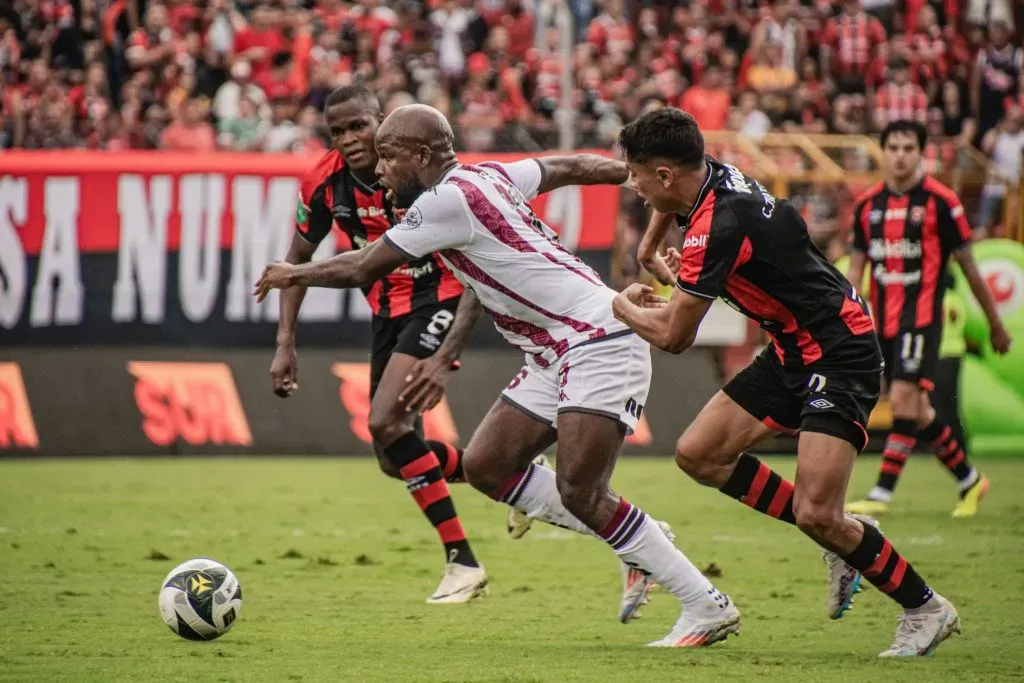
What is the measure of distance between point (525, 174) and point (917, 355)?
204 inches

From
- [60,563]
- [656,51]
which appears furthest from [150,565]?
[656,51]

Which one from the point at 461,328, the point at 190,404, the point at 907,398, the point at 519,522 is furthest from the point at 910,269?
the point at 190,404

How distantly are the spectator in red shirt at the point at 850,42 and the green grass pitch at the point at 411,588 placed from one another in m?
10.2

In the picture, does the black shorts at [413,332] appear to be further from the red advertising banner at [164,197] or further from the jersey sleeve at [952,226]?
the red advertising banner at [164,197]

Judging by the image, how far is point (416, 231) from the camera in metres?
6.39

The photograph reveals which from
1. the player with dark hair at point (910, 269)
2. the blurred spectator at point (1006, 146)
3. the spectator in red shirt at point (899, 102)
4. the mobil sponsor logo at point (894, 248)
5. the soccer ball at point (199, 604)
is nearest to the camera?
the soccer ball at point (199, 604)

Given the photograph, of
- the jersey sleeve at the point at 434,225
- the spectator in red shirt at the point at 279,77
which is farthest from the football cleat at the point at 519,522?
the spectator in red shirt at the point at 279,77

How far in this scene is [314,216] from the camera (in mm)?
8609

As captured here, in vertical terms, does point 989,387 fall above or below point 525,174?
below

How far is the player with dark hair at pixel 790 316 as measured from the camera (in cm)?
602

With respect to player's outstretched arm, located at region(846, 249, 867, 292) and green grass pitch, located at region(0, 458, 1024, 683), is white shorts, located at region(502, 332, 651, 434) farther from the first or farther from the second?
player's outstretched arm, located at region(846, 249, 867, 292)

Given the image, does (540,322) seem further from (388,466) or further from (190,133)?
(190,133)

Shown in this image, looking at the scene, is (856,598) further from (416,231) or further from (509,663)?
(416,231)

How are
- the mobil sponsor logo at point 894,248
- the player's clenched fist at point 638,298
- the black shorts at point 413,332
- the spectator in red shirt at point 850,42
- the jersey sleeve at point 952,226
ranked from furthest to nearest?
the spectator in red shirt at point 850,42 → the mobil sponsor logo at point 894,248 → the jersey sleeve at point 952,226 → the black shorts at point 413,332 → the player's clenched fist at point 638,298
